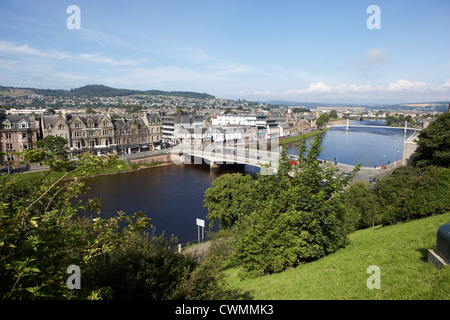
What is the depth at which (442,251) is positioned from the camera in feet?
22.0

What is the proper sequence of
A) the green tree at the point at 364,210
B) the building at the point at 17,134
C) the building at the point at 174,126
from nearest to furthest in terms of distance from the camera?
1. the green tree at the point at 364,210
2. the building at the point at 17,134
3. the building at the point at 174,126

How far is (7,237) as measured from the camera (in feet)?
12.3

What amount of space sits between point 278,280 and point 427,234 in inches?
203

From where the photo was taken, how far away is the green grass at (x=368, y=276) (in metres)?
5.92

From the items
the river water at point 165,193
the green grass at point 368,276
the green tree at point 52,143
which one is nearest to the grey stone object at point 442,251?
the green grass at point 368,276

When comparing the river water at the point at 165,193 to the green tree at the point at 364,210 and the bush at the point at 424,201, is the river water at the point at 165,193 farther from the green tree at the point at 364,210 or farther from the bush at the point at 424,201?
the bush at the point at 424,201

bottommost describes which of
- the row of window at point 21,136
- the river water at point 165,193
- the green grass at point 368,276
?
the river water at point 165,193

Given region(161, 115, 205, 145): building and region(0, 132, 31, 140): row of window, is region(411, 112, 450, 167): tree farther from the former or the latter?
region(0, 132, 31, 140): row of window

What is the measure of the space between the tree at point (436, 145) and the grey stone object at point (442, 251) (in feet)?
69.7

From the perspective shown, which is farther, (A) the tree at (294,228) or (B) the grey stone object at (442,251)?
(A) the tree at (294,228)

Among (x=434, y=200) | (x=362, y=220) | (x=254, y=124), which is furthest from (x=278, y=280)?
(x=254, y=124)

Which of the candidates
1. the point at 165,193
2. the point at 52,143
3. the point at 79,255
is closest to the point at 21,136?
the point at 52,143

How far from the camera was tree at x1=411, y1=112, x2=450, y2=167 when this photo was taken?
79.2 feet
